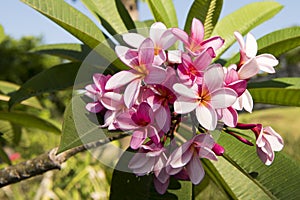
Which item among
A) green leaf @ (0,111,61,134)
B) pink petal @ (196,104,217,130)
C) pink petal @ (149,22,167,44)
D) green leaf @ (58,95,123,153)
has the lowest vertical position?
green leaf @ (0,111,61,134)

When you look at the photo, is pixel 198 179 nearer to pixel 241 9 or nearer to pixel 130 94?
pixel 130 94

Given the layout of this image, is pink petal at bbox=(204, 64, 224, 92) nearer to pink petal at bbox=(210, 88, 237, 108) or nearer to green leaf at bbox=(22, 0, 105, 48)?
pink petal at bbox=(210, 88, 237, 108)

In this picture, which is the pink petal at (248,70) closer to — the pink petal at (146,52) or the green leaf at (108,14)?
the pink petal at (146,52)

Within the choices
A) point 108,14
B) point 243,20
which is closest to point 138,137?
point 108,14

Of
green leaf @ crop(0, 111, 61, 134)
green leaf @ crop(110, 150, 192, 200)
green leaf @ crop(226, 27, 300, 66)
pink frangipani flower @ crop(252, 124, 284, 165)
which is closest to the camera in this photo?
pink frangipani flower @ crop(252, 124, 284, 165)

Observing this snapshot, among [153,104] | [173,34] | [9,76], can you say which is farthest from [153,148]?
[9,76]

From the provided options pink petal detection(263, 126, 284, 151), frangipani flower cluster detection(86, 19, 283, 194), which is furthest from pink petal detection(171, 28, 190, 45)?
pink petal detection(263, 126, 284, 151)

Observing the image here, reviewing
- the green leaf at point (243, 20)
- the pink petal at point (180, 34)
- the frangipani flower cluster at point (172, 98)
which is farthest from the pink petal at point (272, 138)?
the green leaf at point (243, 20)
